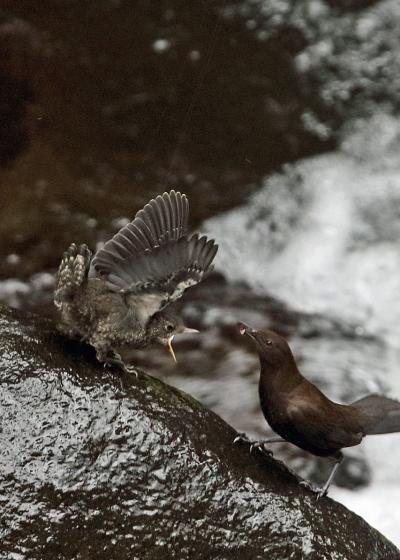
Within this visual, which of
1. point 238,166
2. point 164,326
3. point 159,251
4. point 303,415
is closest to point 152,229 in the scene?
point 159,251

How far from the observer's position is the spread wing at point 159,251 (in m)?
3.76

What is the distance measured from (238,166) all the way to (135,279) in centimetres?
531

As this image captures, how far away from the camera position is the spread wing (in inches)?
148

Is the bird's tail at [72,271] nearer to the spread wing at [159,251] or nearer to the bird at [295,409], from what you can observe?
the spread wing at [159,251]

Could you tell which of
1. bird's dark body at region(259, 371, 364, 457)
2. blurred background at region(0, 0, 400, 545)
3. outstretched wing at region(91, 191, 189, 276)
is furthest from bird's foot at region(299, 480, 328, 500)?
blurred background at region(0, 0, 400, 545)

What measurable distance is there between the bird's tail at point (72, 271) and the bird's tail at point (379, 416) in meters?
1.53

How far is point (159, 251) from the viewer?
12.5 feet

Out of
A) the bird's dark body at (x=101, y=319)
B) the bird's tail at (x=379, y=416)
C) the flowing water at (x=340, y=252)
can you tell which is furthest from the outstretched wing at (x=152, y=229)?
the flowing water at (x=340, y=252)

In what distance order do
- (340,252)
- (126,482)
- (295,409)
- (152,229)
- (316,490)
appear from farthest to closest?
(340,252) → (295,409) → (316,490) → (152,229) → (126,482)

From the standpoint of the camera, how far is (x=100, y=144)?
29.1ft

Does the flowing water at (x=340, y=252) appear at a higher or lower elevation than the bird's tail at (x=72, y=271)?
higher

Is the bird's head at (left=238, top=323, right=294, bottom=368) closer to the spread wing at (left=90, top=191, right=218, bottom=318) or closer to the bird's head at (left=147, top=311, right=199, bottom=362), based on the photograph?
the bird's head at (left=147, top=311, right=199, bottom=362)

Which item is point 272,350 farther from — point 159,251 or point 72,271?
point 72,271

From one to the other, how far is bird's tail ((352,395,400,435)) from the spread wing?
1234 millimetres
